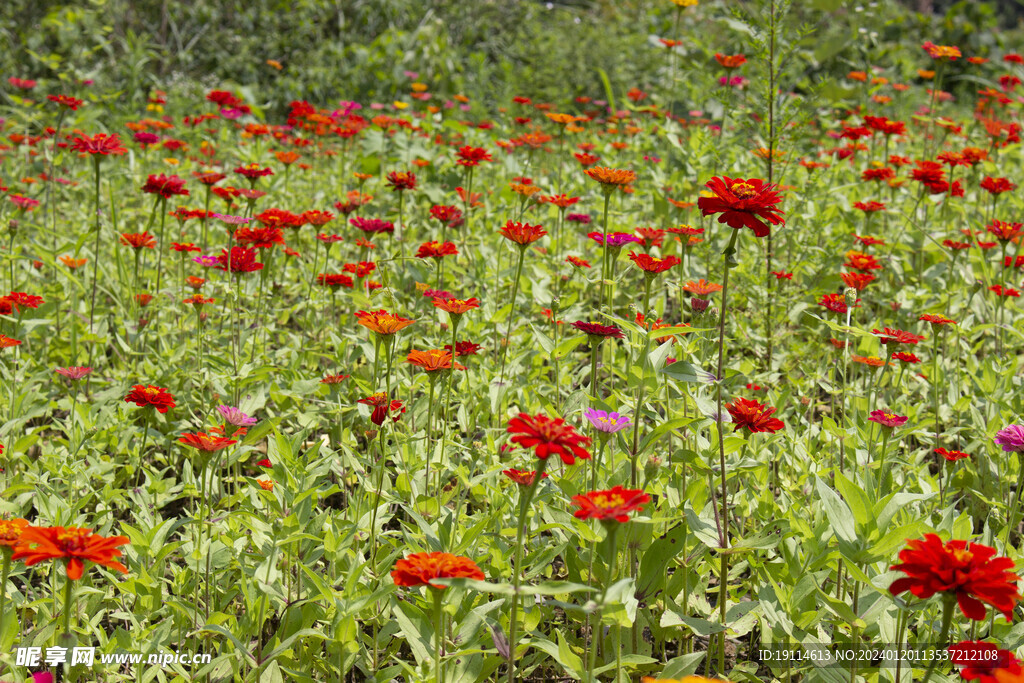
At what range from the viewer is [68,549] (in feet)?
3.81

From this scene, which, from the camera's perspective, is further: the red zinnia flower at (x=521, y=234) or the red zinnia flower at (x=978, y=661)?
the red zinnia flower at (x=521, y=234)

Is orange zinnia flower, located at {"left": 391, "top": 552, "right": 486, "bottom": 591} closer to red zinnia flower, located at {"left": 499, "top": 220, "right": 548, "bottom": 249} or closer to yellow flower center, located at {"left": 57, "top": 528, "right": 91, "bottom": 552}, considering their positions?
yellow flower center, located at {"left": 57, "top": 528, "right": 91, "bottom": 552}

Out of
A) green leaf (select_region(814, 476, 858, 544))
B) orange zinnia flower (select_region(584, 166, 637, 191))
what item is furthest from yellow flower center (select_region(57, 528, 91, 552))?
orange zinnia flower (select_region(584, 166, 637, 191))

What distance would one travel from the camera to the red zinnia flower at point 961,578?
0.98 meters

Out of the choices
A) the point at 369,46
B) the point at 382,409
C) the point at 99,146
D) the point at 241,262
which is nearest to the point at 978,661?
the point at 382,409

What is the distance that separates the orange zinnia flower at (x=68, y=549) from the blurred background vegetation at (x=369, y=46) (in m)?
5.91

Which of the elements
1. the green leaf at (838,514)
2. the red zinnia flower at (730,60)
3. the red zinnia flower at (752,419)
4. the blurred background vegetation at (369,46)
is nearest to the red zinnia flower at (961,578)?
the green leaf at (838,514)

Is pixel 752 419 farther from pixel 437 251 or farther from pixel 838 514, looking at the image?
pixel 437 251

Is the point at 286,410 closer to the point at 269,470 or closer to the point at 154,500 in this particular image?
the point at 154,500

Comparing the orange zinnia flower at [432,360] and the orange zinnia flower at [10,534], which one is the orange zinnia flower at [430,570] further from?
the orange zinnia flower at [10,534]

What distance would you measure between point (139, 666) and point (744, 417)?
1302 mm

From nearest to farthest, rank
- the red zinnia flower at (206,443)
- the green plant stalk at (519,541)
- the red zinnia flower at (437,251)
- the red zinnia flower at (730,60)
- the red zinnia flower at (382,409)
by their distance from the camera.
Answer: the green plant stalk at (519,541) → the red zinnia flower at (206,443) → the red zinnia flower at (382,409) → the red zinnia flower at (437,251) → the red zinnia flower at (730,60)

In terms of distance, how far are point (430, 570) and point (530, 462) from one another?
742mm

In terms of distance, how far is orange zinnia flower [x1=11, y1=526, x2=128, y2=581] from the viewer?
1132mm
